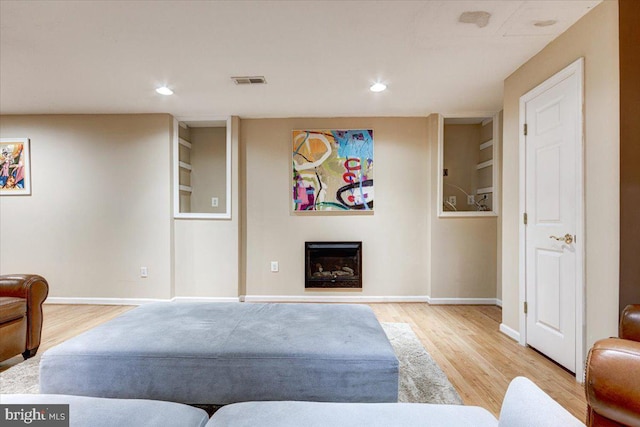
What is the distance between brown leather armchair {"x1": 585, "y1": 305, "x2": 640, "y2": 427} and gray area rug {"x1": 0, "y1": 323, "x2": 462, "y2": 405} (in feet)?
2.69

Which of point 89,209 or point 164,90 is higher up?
point 164,90

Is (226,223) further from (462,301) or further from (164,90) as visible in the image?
(462,301)

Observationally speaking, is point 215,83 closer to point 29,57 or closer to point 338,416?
point 29,57

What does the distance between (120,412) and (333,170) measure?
135 inches

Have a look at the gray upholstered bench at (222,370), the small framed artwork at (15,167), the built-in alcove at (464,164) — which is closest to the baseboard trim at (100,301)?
the small framed artwork at (15,167)

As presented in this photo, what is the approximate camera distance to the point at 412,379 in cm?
207

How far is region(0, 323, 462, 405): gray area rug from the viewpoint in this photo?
1864mm

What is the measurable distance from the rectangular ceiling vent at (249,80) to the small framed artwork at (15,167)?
304 centimetres

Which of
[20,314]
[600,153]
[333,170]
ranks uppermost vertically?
[333,170]

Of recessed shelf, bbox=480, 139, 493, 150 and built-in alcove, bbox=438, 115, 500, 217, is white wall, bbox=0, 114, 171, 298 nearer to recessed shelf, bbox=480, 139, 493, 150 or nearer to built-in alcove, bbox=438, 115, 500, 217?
built-in alcove, bbox=438, 115, 500, 217

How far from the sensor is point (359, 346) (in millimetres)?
1508

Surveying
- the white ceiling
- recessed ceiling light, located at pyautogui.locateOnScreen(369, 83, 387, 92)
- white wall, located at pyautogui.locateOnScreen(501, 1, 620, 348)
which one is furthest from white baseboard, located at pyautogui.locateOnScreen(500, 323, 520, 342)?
recessed ceiling light, located at pyautogui.locateOnScreen(369, 83, 387, 92)

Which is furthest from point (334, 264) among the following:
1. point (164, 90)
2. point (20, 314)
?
point (20, 314)

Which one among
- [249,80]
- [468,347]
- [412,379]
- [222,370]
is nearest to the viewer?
[222,370]
